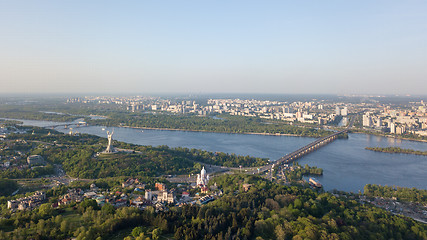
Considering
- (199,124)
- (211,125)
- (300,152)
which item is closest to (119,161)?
(300,152)

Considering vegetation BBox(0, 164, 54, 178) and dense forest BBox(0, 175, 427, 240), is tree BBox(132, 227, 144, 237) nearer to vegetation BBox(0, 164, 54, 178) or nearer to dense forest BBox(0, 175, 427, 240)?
dense forest BBox(0, 175, 427, 240)

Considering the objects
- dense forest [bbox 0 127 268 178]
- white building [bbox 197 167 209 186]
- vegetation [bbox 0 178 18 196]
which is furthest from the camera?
dense forest [bbox 0 127 268 178]

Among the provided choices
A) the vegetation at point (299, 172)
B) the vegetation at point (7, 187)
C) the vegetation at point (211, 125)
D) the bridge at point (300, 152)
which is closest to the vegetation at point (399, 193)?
the vegetation at point (299, 172)

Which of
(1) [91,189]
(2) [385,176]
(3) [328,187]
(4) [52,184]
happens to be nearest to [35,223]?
(1) [91,189]

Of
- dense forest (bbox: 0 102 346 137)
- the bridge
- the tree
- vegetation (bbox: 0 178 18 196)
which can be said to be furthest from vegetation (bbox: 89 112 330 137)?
the tree

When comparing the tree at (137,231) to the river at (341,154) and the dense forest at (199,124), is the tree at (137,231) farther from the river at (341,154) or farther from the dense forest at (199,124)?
the dense forest at (199,124)

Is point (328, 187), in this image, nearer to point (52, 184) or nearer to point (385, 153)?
point (385, 153)
